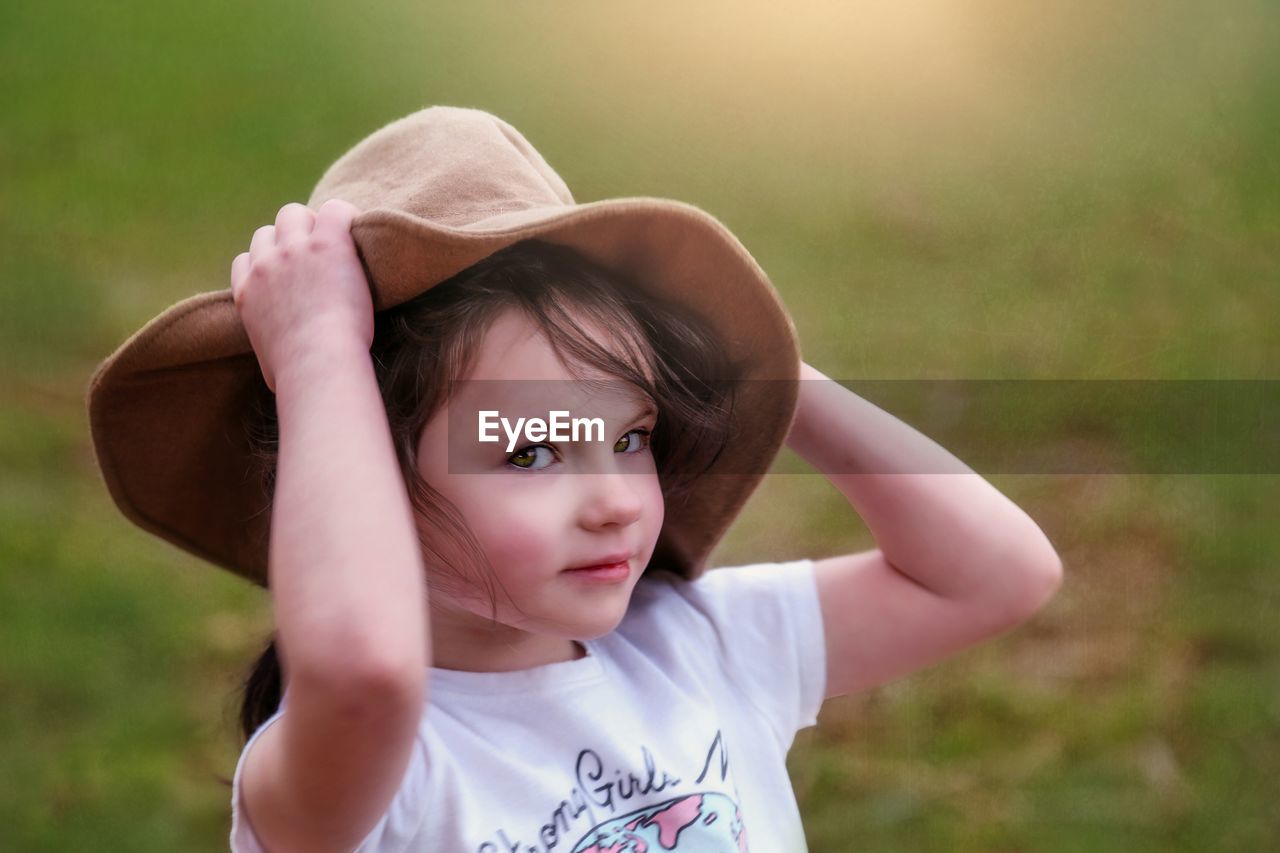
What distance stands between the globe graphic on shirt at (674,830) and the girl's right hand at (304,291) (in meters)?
0.32

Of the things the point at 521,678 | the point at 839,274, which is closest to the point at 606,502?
the point at 521,678

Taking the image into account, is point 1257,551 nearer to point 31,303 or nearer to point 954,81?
point 954,81

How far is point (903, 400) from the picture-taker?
5.88 ft

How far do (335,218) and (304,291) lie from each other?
5 cm

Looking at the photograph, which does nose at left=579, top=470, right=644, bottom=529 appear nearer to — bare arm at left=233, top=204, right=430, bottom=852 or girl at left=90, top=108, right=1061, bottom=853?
girl at left=90, top=108, right=1061, bottom=853

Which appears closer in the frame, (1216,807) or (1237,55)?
(1216,807)

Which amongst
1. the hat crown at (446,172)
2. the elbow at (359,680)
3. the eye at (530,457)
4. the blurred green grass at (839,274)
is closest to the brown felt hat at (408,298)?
the hat crown at (446,172)

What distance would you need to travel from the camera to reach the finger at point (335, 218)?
2.40 ft

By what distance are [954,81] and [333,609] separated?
138 centimetres

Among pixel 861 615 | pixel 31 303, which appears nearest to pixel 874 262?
pixel 861 615

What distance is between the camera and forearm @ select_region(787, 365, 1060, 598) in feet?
3.05

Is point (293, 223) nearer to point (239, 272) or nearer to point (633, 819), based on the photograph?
point (239, 272)

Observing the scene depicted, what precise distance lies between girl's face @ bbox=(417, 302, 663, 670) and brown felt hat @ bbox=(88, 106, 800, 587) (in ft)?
0.21

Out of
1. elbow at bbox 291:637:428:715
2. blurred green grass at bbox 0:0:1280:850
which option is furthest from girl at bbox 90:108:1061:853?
blurred green grass at bbox 0:0:1280:850
